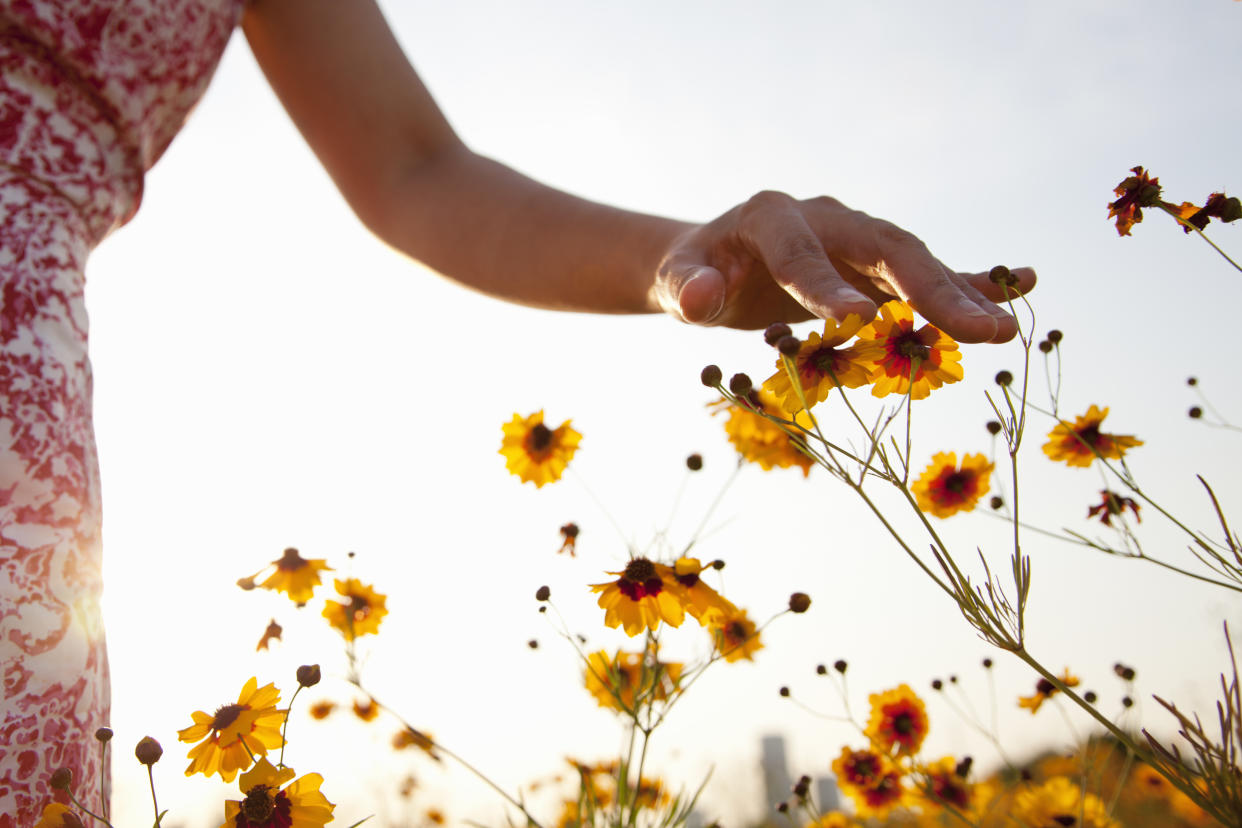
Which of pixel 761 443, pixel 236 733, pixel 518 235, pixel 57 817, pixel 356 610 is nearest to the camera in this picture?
pixel 57 817

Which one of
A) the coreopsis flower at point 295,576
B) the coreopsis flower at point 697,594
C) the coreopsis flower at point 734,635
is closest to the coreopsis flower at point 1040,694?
the coreopsis flower at point 734,635

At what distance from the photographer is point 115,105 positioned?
987mm

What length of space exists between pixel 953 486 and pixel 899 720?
662mm

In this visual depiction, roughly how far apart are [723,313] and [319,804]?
622mm

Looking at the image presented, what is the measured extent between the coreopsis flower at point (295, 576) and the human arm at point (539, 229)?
638mm

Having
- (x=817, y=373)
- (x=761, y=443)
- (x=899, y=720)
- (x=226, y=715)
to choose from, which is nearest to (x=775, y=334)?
(x=817, y=373)

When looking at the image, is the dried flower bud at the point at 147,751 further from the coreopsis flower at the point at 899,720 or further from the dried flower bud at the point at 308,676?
the coreopsis flower at the point at 899,720

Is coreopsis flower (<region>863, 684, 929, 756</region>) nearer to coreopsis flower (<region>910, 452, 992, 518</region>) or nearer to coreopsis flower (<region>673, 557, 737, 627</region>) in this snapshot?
coreopsis flower (<region>910, 452, 992, 518</region>)

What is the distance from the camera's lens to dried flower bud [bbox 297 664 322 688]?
87 centimetres

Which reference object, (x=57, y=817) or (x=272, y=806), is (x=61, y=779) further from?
(x=272, y=806)

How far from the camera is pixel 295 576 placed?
5.19 feet

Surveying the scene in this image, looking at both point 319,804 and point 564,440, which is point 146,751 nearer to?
point 319,804

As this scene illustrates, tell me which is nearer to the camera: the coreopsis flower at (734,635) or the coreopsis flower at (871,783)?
the coreopsis flower at (734,635)

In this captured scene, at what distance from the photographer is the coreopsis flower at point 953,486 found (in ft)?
5.79
